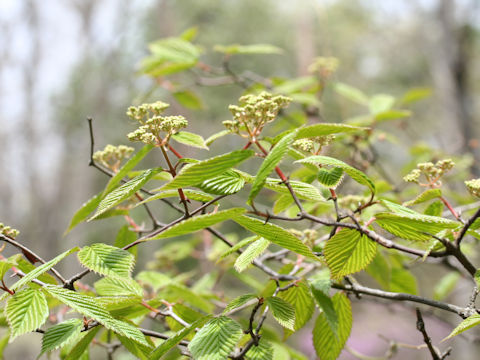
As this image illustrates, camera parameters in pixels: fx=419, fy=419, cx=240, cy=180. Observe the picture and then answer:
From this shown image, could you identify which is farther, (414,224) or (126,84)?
(126,84)

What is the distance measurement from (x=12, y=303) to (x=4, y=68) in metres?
14.2

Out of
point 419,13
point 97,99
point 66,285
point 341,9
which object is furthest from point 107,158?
point 341,9

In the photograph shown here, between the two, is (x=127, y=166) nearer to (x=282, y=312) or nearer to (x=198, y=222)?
A: (x=198, y=222)

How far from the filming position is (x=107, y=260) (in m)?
0.59

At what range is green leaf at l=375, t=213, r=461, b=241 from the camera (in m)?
0.56

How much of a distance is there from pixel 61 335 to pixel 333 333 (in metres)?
0.42

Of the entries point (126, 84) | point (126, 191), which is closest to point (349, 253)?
point (126, 191)

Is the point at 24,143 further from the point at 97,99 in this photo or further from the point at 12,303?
the point at 12,303

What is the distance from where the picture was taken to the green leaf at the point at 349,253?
0.62 meters

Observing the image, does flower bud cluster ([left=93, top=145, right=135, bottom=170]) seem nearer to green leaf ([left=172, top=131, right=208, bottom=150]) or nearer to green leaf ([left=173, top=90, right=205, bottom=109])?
green leaf ([left=172, top=131, right=208, bottom=150])

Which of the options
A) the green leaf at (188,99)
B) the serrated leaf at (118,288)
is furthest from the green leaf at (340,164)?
the green leaf at (188,99)

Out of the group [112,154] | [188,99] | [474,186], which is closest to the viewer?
[474,186]

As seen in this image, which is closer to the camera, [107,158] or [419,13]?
[107,158]

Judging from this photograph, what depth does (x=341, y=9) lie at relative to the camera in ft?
49.9
